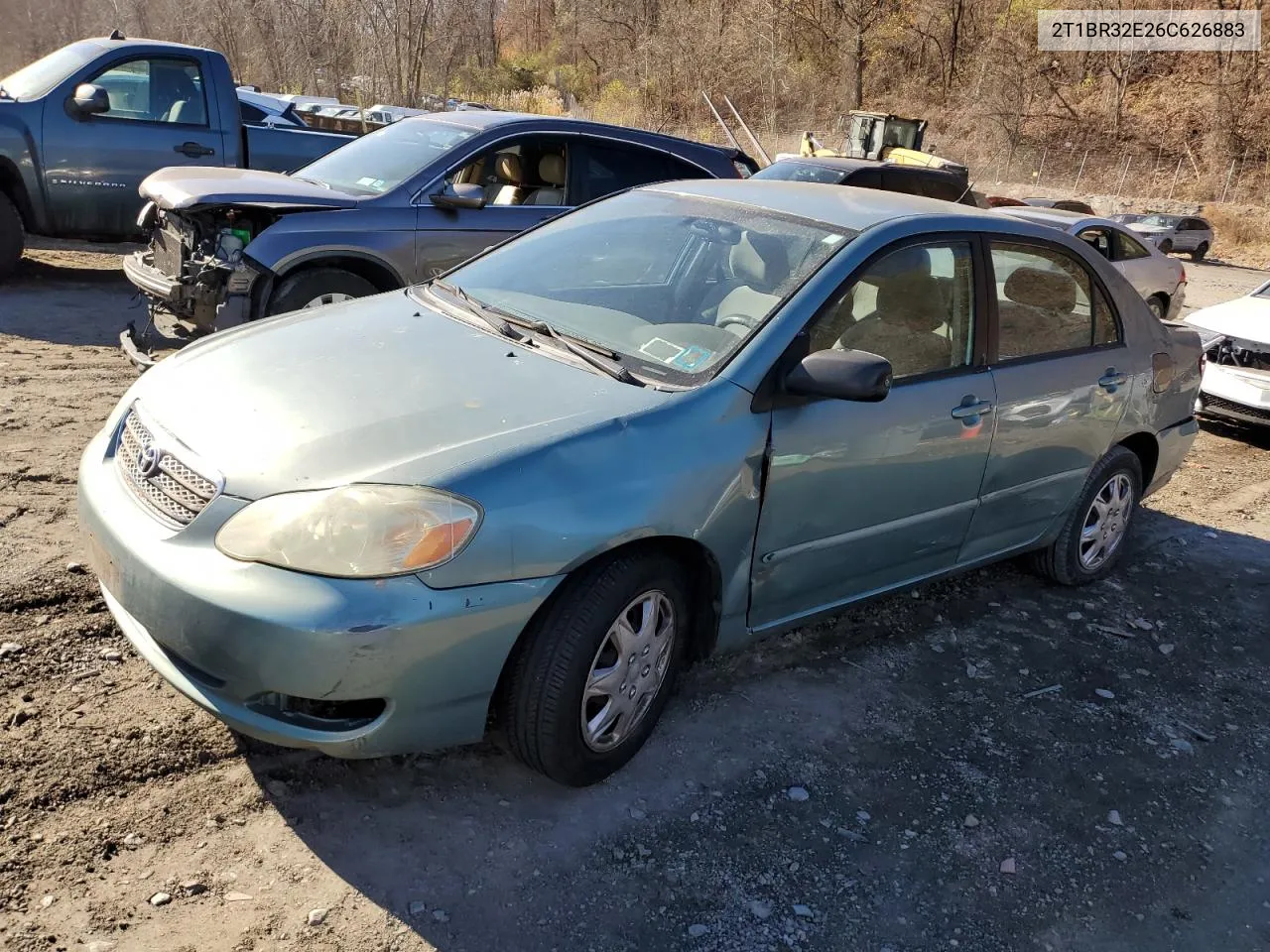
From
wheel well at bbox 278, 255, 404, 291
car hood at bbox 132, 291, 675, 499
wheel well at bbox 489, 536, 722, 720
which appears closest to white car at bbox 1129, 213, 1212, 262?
wheel well at bbox 278, 255, 404, 291

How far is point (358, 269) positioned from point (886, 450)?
4.03 m

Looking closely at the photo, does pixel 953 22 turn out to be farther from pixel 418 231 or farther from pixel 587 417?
pixel 587 417

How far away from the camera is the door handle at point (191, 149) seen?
890 centimetres

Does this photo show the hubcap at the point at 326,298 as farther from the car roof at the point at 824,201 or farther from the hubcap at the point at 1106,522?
the hubcap at the point at 1106,522

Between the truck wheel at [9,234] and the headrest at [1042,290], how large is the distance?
8087 millimetres

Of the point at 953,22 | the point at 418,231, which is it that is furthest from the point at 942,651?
the point at 953,22

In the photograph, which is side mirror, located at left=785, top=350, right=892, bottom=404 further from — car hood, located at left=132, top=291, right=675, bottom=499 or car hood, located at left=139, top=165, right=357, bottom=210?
car hood, located at left=139, top=165, right=357, bottom=210

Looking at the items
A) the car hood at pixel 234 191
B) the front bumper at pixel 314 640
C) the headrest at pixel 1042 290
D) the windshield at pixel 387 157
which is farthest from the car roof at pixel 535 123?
the front bumper at pixel 314 640

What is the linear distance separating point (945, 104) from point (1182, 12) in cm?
977

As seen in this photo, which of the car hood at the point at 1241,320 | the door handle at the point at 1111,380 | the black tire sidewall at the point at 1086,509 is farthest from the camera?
the car hood at the point at 1241,320

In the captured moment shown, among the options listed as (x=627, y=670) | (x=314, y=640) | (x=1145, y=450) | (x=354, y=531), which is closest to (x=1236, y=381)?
(x=1145, y=450)

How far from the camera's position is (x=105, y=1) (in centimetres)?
3947

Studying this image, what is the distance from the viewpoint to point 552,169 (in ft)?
23.1

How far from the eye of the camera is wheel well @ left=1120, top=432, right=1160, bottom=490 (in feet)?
15.8
